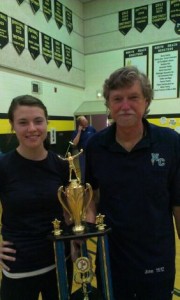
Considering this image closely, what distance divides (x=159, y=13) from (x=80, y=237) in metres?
7.35

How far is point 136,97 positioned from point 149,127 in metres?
0.17

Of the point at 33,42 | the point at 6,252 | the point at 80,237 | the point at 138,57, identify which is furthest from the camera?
the point at 138,57

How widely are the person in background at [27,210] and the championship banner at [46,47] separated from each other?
18.9 feet

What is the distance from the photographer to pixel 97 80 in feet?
26.9

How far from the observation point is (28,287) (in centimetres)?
125

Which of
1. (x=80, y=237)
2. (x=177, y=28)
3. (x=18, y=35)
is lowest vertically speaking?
(x=80, y=237)

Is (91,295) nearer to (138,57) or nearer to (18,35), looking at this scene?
(18,35)

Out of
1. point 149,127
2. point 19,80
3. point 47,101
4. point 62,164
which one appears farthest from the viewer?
point 47,101

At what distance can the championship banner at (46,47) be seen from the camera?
21.5 feet

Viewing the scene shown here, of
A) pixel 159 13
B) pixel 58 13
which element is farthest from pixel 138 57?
pixel 58 13

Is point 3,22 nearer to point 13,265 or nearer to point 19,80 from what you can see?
point 19,80

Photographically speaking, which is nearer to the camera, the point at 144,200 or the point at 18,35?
the point at 144,200

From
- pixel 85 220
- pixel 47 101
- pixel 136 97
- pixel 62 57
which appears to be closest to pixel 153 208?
pixel 85 220

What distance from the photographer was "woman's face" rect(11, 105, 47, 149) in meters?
1.24
